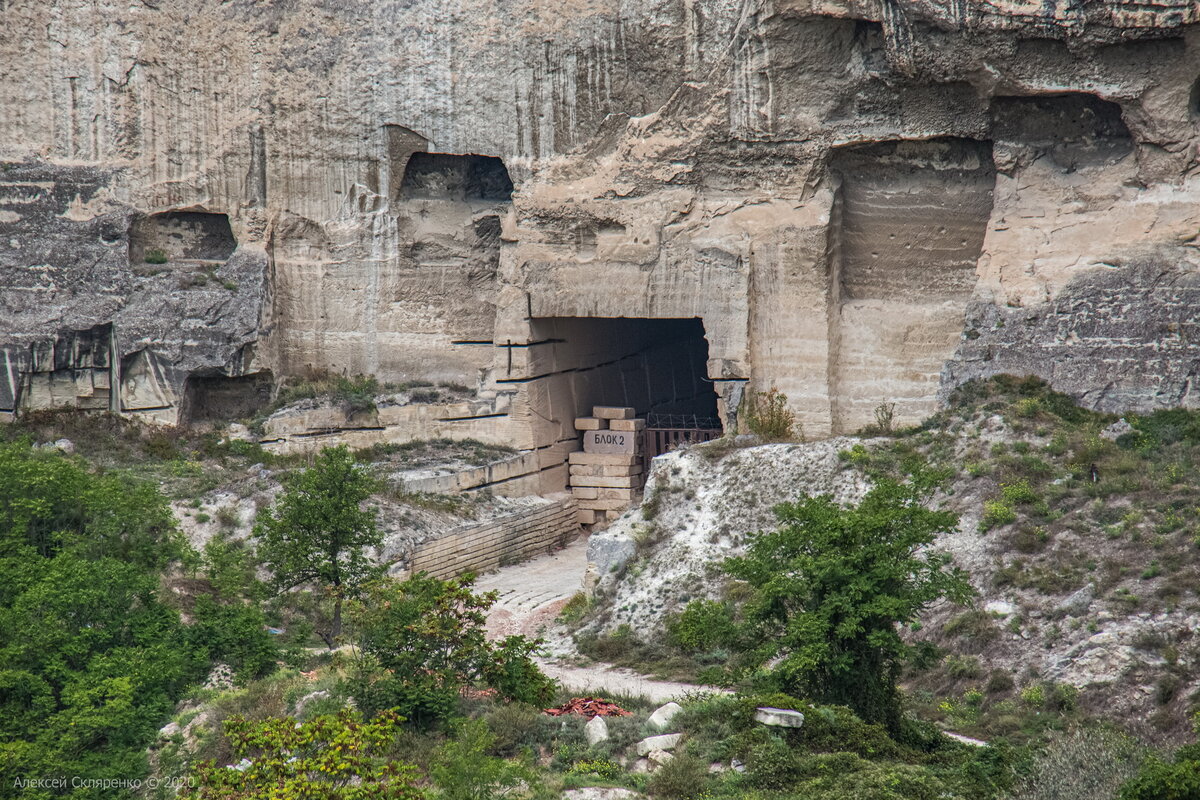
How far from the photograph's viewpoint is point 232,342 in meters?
30.4

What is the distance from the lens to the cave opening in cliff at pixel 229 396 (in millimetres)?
31156

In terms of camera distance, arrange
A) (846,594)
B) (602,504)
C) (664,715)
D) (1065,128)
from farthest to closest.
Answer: (602,504) → (1065,128) → (664,715) → (846,594)

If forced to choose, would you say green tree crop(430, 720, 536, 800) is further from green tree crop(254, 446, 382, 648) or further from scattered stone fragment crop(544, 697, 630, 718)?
green tree crop(254, 446, 382, 648)

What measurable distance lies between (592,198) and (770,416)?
4.98 meters

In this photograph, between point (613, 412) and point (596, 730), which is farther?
point (613, 412)

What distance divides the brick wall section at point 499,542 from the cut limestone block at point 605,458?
85 cm

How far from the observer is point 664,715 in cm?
1811

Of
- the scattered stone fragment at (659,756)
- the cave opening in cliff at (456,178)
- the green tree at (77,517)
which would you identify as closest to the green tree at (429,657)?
the scattered stone fragment at (659,756)

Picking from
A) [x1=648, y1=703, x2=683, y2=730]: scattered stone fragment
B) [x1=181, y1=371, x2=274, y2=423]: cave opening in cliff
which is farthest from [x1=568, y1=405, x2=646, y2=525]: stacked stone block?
[x1=648, y1=703, x2=683, y2=730]: scattered stone fragment

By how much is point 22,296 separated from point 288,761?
18.2 m

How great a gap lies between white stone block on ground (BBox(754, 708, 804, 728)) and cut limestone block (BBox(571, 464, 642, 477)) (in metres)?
13.8

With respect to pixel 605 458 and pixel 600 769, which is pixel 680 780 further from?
pixel 605 458

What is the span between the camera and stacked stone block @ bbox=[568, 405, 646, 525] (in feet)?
101

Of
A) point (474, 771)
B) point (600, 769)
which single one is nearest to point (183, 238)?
point (600, 769)
